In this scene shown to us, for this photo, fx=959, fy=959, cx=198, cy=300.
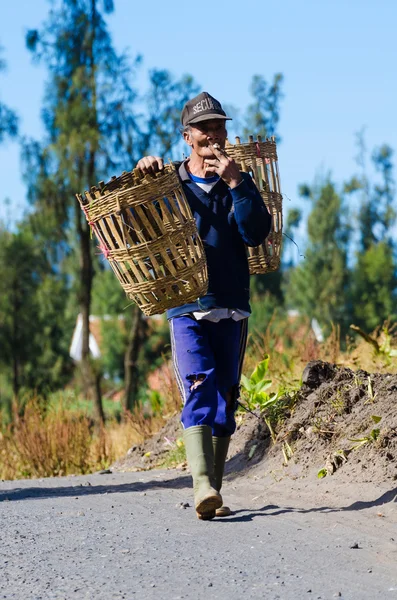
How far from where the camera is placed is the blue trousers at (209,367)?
5.08 m

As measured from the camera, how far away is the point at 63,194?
2244 cm

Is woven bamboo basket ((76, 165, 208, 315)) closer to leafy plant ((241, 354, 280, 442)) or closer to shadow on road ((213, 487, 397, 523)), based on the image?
shadow on road ((213, 487, 397, 523))

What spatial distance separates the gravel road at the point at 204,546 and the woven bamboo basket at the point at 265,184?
1.40 m

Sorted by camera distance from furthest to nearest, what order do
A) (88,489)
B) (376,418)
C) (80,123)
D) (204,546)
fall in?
(80,123) → (88,489) → (376,418) → (204,546)

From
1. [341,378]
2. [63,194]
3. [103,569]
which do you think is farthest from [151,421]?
[63,194]

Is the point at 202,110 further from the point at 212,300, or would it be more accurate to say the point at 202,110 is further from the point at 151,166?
the point at 212,300

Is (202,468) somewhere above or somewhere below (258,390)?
below

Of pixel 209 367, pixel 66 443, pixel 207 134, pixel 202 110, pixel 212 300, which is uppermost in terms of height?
pixel 202 110

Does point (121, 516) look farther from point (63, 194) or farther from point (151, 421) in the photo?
point (63, 194)

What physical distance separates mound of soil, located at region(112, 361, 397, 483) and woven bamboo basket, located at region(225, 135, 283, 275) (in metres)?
1.17

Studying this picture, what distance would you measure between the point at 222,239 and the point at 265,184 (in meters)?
0.67

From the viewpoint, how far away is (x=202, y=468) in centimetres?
502

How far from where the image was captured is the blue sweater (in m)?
5.11

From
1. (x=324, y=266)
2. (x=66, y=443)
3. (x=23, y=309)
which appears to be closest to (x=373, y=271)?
(x=324, y=266)
